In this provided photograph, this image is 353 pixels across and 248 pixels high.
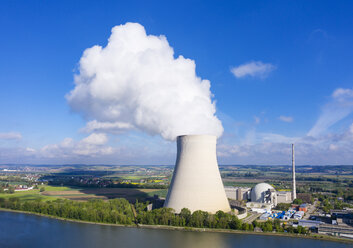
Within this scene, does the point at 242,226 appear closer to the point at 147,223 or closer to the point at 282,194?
the point at 147,223

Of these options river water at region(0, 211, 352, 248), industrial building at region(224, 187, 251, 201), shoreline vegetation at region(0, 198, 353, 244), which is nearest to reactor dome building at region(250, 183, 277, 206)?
industrial building at region(224, 187, 251, 201)

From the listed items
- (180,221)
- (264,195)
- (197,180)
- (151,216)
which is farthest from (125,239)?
(264,195)

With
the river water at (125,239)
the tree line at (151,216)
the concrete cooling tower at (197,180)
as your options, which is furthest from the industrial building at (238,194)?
the river water at (125,239)

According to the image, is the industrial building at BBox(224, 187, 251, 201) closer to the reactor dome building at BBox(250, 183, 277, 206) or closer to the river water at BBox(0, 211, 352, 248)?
the reactor dome building at BBox(250, 183, 277, 206)

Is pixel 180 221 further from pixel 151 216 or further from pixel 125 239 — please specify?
pixel 125 239

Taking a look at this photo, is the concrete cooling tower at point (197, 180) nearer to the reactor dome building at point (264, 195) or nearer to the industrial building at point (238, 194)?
the reactor dome building at point (264, 195)

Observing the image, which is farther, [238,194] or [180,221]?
[238,194]
